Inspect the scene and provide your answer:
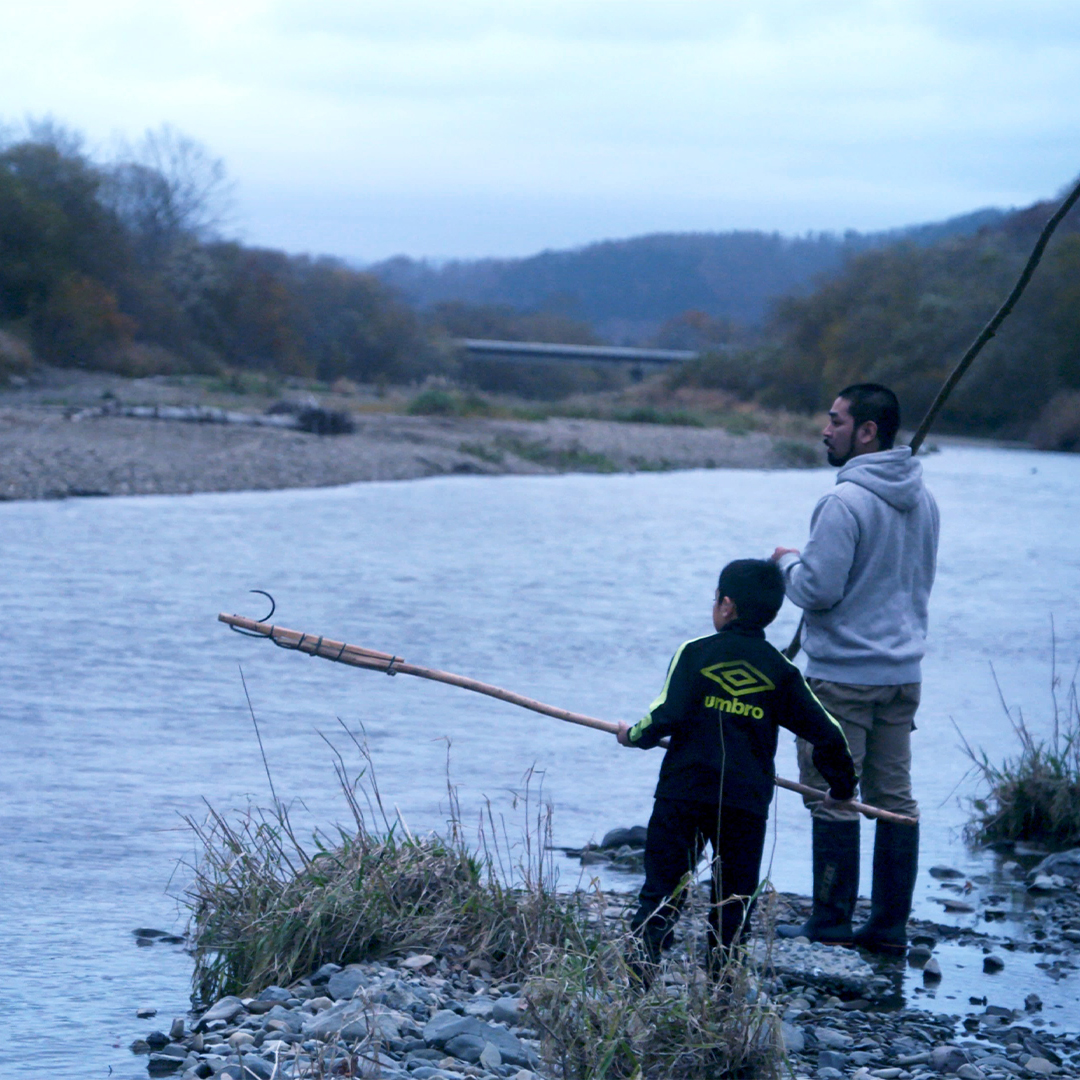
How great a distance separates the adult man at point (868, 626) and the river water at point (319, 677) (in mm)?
457

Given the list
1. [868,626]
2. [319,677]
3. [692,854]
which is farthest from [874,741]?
[319,677]

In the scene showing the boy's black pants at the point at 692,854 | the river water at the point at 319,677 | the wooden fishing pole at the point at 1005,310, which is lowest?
the river water at the point at 319,677

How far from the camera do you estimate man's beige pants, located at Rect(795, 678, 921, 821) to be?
482 centimetres

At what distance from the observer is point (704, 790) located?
13.0 feet

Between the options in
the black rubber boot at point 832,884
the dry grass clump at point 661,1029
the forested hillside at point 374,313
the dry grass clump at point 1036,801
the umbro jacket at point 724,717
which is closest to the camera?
the dry grass clump at point 661,1029

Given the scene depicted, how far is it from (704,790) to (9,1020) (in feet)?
6.60

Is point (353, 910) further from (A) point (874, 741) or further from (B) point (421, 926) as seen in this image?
(A) point (874, 741)

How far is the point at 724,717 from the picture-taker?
156 inches

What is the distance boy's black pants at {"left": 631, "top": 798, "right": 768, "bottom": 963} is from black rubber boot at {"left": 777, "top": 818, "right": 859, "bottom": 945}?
0.91 meters

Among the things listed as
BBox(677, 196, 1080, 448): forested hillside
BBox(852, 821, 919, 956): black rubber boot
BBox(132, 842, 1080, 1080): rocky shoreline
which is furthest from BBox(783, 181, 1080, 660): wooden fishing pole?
BBox(677, 196, 1080, 448): forested hillside

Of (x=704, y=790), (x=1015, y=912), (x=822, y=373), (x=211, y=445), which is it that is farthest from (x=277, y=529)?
(x=822, y=373)

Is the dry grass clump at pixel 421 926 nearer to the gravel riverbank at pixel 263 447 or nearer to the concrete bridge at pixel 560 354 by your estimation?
the gravel riverbank at pixel 263 447

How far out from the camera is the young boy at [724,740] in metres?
3.96

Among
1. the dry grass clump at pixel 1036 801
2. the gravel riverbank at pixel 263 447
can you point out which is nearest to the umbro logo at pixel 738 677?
the dry grass clump at pixel 1036 801
